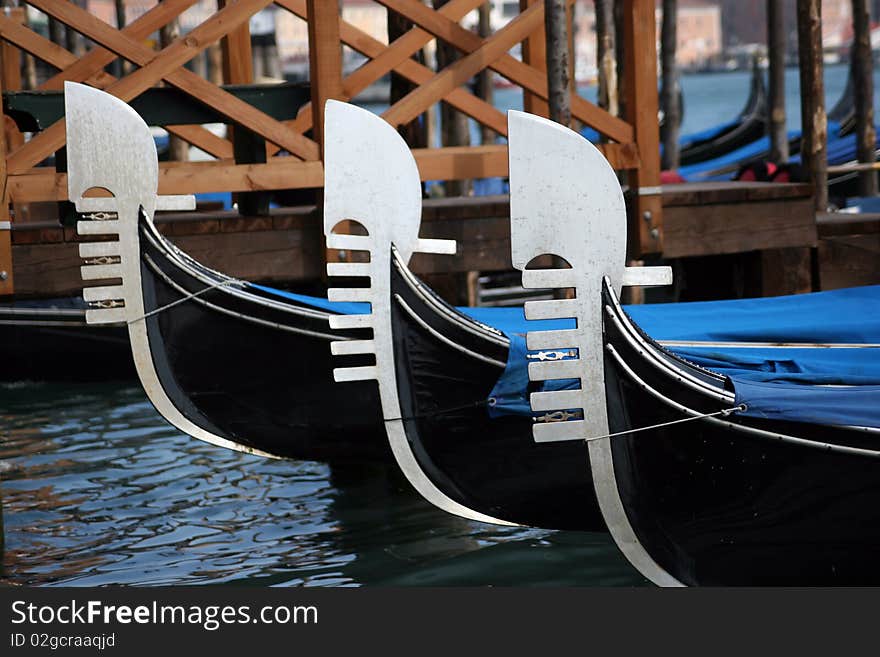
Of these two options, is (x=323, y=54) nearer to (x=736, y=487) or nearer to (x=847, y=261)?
(x=847, y=261)

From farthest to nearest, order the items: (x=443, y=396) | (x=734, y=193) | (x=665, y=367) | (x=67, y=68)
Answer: (x=67, y=68) < (x=734, y=193) < (x=443, y=396) < (x=665, y=367)

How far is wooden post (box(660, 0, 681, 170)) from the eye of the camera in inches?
457

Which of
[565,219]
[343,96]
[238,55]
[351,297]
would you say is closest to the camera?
[565,219]

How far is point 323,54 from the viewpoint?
5516 millimetres

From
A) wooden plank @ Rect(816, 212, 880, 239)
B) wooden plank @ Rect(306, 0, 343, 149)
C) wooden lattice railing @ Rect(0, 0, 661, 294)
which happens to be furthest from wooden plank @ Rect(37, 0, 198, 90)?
wooden plank @ Rect(816, 212, 880, 239)

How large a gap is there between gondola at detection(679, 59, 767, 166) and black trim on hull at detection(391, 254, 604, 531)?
10003 mm

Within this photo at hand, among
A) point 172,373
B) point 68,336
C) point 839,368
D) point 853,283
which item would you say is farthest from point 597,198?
point 68,336

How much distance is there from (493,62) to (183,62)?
44.7 inches

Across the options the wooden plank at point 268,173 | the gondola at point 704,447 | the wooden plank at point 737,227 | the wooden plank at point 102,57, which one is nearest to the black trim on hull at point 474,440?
the gondola at point 704,447

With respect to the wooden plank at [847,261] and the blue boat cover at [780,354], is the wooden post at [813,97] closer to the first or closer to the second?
the wooden plank at [847,261]

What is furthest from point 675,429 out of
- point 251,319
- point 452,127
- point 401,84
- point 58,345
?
point 452,127

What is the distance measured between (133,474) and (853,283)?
121 inches

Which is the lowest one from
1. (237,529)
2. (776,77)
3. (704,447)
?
(237,529)

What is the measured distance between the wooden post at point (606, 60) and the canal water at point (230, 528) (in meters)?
4.34
